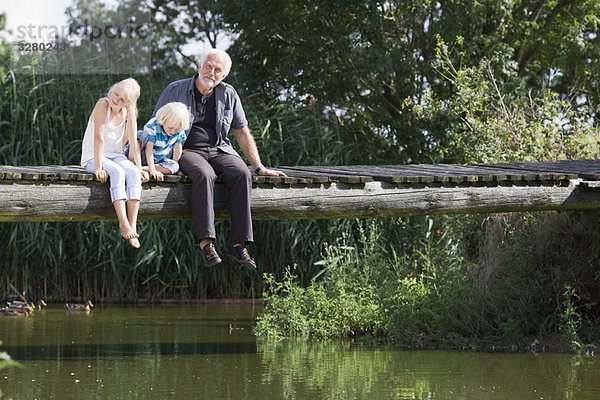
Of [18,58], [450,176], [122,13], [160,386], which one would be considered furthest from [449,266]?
[122,13]

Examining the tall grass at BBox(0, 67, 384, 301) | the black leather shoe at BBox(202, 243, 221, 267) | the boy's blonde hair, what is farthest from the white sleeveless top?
the tall grass at BBox(0, 67, 384, 301)

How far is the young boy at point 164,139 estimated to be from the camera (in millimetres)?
6988

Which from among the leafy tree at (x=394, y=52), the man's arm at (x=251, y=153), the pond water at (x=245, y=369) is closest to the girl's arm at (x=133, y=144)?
the man's arm at (x=251, y=153)

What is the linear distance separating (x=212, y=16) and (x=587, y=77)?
19.9ft

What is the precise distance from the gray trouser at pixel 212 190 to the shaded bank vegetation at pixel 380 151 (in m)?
2.26

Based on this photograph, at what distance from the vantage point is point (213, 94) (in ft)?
24.7

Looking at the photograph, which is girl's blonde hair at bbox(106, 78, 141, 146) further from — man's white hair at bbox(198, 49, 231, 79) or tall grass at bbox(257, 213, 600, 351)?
tall grass at bbox(257, 213, 600, 351)

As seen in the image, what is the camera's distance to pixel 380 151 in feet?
47.8

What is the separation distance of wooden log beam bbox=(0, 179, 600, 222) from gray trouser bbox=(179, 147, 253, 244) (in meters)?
0.14

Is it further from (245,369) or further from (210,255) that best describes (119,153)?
(245,369)

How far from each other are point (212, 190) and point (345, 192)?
1.10 meters

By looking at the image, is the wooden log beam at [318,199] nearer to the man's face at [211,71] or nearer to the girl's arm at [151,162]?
the girl's arm at [151,162]

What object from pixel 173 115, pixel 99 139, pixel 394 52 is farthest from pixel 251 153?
pixel 394 52

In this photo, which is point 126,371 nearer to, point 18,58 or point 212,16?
point 18,58
